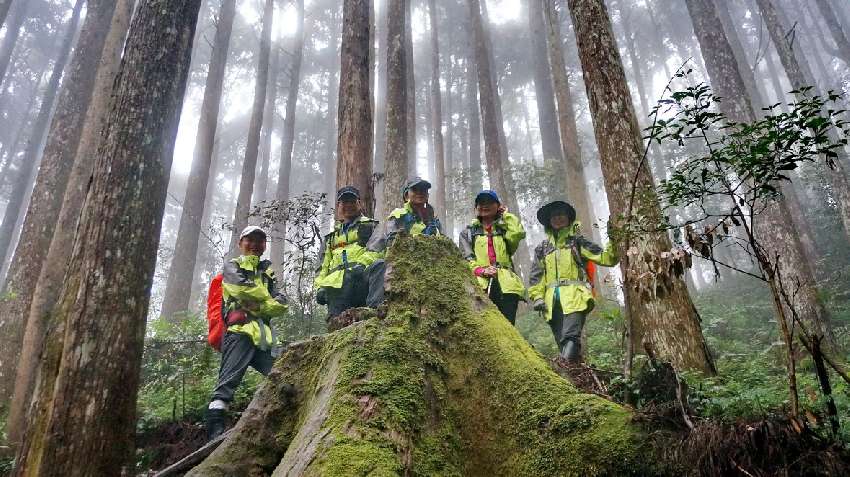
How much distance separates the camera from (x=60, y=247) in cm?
821

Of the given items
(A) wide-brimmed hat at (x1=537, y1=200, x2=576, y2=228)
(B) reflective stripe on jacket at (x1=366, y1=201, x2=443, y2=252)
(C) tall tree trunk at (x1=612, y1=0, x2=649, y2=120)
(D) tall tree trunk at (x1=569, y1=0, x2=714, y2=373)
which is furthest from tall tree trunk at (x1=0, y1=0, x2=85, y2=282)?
(C) tall tree trunk at (x1=612, y1=0, x2=649, y2=120)

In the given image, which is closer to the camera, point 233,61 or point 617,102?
point 617,102

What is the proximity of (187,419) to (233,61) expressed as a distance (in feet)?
94.8

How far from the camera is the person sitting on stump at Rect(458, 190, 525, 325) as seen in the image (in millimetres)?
5625

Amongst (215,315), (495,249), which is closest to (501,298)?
(495,249)

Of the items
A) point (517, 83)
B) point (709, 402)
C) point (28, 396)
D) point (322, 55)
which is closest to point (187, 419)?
point (28, 396)

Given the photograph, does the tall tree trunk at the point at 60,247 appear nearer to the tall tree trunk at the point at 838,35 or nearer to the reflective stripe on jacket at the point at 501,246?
the reflective stripe on jacket at the point at 501,246

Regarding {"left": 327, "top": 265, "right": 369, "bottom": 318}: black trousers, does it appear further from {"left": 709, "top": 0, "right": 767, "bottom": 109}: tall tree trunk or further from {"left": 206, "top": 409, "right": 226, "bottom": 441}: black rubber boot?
{"left": 709, "top": 0, "right": 767, "bottom": 109}: tall tree trunk

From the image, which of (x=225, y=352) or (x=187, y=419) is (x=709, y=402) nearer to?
(x=225, y=352)

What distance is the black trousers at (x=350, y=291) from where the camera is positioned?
18.7 ft

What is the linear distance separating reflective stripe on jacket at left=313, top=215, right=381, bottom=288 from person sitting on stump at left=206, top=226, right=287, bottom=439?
1.94 feet

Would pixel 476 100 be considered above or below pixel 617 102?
above

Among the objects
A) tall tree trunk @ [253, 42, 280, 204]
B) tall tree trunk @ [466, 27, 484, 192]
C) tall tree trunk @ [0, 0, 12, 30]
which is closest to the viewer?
tall tree trunk @ [0, 0, 12, 30]

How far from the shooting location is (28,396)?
6.84 m
